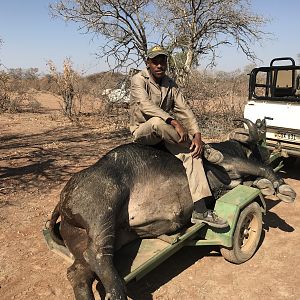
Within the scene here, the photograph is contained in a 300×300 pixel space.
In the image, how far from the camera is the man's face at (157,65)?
374 cm

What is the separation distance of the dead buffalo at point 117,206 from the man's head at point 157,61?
2.62ft

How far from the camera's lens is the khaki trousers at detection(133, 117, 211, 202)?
3611 millimetres

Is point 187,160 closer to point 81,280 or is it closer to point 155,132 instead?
point 155,132

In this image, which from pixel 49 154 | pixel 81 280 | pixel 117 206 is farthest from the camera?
pixel 49 154

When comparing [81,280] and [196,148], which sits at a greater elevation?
[196,148]

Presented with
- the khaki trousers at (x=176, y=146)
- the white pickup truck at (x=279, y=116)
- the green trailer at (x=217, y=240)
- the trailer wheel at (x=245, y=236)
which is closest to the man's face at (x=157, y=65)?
the khaki trousers at (x=176, y=146)

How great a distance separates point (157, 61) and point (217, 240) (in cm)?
198

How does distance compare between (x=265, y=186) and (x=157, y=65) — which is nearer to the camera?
(x=157, y=65)

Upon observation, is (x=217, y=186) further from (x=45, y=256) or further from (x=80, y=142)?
(x=80, y=142)

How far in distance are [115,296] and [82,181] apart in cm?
106

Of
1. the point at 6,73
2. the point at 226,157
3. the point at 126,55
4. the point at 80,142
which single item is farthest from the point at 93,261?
the point at 6,73

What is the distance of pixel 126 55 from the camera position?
12.1 metres

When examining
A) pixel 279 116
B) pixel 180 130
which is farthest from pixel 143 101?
pixel 279 116

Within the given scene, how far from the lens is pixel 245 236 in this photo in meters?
4.17
